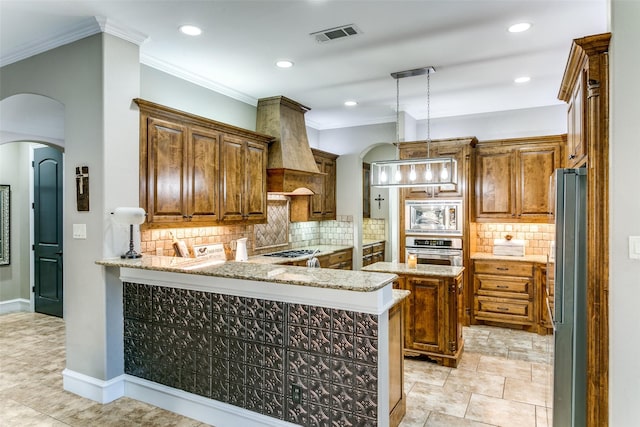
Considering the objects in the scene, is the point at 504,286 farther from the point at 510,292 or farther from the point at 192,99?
the point at 192,99

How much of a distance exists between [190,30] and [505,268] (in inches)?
173

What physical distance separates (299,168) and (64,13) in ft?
9.50

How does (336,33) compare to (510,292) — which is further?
(510,292)

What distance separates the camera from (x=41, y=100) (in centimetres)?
394

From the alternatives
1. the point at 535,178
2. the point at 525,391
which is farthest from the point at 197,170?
the point at 535,178

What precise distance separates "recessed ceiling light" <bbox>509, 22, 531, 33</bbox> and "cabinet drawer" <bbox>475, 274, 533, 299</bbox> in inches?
119

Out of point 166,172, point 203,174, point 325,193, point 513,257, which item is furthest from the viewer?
point 325,193

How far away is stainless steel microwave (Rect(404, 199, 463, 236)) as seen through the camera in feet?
17.0

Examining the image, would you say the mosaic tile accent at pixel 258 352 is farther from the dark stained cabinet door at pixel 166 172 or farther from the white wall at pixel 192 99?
the white wall at pixel 192 99

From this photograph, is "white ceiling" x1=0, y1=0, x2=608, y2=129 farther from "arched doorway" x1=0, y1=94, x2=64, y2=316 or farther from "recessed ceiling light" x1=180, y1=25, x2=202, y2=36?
"arched doorway" x1=0, y1=94, x2=64, y2=316

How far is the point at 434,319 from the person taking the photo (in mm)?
3713

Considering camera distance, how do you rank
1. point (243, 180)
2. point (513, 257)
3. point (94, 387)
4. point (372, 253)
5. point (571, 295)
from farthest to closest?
point (372, 253) → point (513, 257) → point (243, 180) → point (94, 387) → point (571, 295)

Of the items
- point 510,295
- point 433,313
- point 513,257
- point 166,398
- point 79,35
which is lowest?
point 166,398

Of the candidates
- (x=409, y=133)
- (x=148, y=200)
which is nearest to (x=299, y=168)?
(x=409, y=133)
